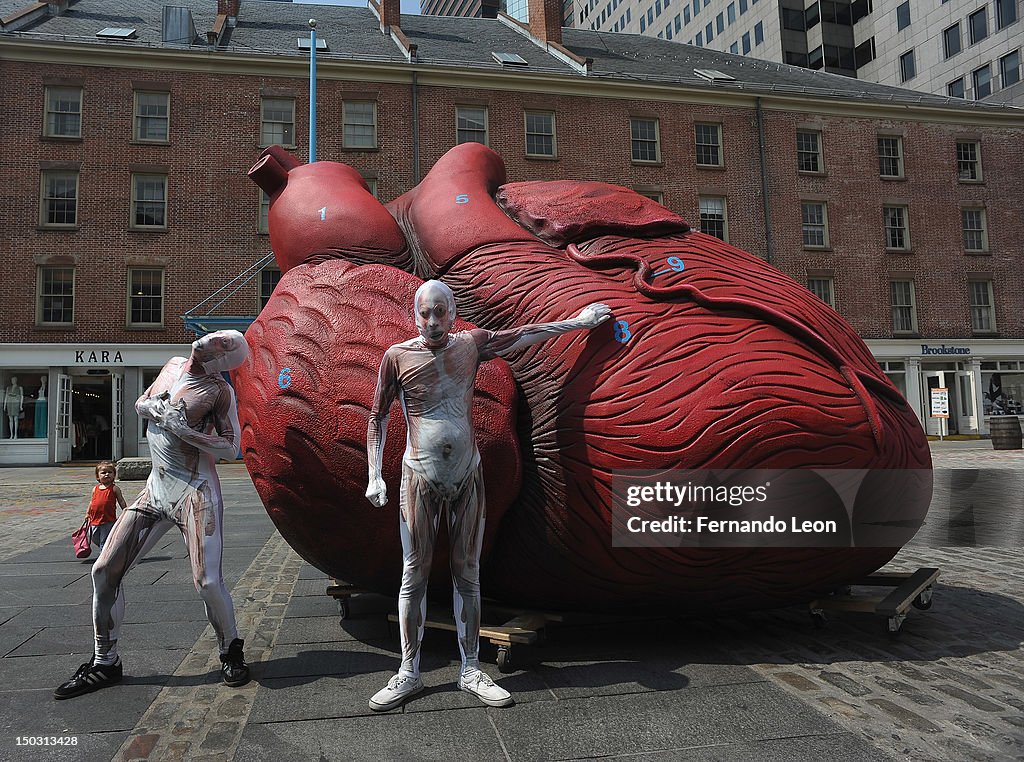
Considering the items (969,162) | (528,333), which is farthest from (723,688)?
(969,162)

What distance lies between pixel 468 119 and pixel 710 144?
842cm

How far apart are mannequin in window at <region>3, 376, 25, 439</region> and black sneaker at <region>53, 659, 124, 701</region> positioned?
2136 centimetres

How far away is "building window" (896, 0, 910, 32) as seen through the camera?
43.0 metres

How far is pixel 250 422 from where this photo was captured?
4.14 metres

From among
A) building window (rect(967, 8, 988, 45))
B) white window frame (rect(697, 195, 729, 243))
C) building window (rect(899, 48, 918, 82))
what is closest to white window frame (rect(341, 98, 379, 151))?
white window frame (rect(697, 195, 729, 243))

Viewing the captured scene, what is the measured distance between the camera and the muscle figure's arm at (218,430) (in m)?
3.73

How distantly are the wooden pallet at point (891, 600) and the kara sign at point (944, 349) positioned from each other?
2502 centimetres

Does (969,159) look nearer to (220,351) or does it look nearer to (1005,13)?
(1005,13)

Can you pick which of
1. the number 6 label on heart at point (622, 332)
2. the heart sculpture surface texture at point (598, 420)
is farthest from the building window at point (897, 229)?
the number 6 label on heart at point (622, 332)

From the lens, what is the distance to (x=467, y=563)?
11.7 ft

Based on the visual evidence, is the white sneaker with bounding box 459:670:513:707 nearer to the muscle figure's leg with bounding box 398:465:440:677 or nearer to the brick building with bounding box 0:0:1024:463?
the muscle figure's leg with bounding box 398:465:440:677

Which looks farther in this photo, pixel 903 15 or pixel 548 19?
pixel 903 15

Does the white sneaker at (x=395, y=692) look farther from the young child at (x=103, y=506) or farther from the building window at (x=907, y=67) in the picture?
the building window at (x=907, y=67)

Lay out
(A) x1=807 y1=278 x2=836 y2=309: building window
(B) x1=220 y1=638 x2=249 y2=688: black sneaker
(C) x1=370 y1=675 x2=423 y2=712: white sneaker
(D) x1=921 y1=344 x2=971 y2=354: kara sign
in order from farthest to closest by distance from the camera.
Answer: (D) x1=921 y1=344 x2=971 y2=354: kara sign, (A) x1=807 y1=278 x2=836 y2=309: building window, (B) x1=220 y1=638 x2=249 y2=688: black sneaker, (C) x1=370 y1=675 x2=423 y2=712: white sneaker
